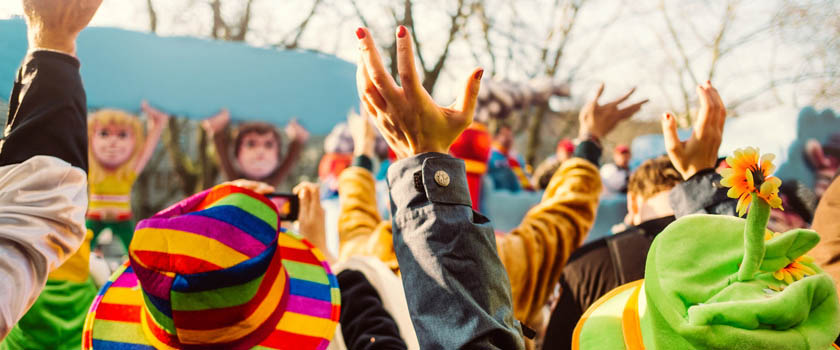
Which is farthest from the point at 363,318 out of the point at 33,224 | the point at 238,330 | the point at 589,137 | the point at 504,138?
the point at 504,138

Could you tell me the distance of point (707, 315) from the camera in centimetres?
70

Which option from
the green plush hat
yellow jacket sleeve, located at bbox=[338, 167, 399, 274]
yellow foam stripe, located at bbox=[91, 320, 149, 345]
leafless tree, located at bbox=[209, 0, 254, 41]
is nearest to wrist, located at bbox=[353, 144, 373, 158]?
yellow jacket sleeve, located at bbox=[338, 167, 399, 274]

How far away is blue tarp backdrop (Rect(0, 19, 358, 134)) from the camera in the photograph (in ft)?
13.9

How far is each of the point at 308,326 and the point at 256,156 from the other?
12.4ft

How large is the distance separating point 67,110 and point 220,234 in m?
0.43

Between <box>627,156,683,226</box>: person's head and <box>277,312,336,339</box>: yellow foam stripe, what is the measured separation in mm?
1330

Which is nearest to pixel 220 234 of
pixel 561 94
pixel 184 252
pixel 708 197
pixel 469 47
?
pixel 184 252

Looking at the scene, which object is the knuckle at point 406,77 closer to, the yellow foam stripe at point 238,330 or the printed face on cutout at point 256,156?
the yellow foam stripe at point 238,330

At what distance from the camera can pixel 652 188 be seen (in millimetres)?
2070

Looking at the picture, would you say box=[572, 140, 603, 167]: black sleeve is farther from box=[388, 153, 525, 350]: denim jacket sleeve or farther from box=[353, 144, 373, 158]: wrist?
box=[388, 153, 525, 350]: denim jacket sleeve

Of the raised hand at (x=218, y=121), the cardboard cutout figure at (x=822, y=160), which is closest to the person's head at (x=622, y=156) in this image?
the cardboard cutout figure at (x=822, y=160)

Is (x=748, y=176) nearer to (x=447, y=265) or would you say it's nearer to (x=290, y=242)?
(x=447, y=265)

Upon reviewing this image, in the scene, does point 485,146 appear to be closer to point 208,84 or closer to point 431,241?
point 431,241

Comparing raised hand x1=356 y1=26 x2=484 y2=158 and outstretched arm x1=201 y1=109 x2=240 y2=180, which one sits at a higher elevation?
raised hand x1=356 y1=26 x2=484 y2=158
